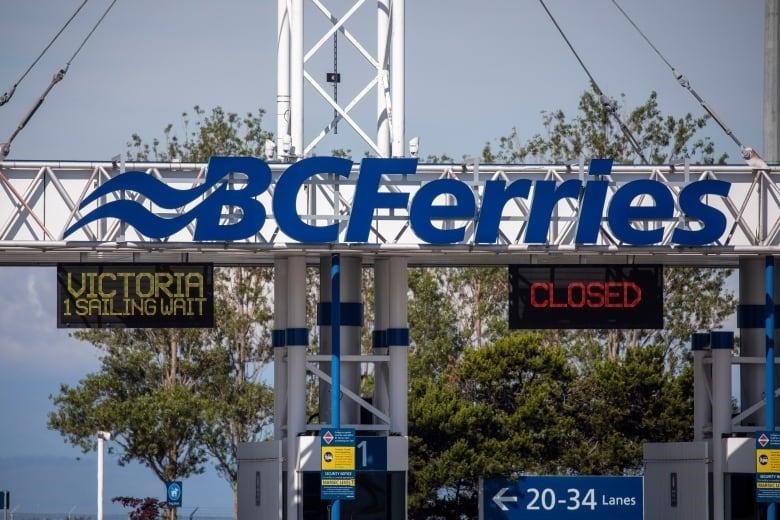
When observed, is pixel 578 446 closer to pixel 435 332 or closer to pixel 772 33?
pixel 435 332

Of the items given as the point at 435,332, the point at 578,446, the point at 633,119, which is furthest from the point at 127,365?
the point at 633,119

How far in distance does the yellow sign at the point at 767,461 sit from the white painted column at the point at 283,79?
12.9 metres

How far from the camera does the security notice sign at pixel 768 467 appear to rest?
129 ft

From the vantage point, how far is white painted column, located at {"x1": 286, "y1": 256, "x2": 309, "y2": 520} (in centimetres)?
4022

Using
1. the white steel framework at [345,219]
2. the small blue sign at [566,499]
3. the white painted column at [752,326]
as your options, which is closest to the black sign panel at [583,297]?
the white steel framework at [345,219]

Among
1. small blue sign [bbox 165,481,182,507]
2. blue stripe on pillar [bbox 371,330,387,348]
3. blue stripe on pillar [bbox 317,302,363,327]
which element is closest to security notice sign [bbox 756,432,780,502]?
blue stripe on pillar [bbox 371,330,387,348]

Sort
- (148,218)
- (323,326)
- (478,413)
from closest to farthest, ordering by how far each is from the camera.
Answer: (148,218)
(323,326)
(478,413)

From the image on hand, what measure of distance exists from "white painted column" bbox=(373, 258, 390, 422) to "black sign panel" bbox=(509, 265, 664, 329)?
126 inches

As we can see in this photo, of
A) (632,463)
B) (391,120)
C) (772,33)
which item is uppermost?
(772,33)

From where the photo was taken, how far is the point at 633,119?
69500 mm

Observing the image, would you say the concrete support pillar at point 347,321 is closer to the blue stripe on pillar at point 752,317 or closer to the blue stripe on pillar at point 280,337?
the blue stripe on pillar at point 280,337

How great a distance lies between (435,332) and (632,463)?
474 inches

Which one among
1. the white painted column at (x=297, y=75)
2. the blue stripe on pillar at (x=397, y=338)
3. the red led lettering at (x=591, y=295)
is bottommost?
the blue stripe on pillar at (x=397, y=338)

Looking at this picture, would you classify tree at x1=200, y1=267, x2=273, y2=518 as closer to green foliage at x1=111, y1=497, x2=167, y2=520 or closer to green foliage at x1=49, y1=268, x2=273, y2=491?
green foliage at x1=49, y1=268, x2=273, y2=491
